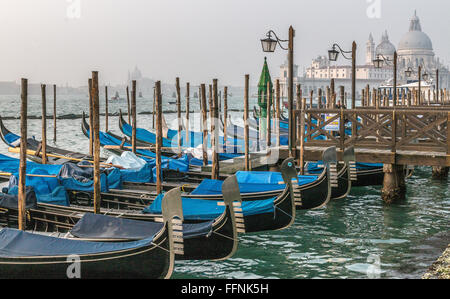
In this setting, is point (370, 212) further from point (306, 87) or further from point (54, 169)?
point (306, 87)

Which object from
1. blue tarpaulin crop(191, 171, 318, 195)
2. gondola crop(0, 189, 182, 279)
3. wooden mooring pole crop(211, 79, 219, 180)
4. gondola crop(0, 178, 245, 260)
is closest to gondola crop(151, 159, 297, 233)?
blue tarpaulin crop(191, 171, 318, 195)

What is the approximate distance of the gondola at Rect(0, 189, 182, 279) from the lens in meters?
4.55

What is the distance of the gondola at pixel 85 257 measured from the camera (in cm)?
455

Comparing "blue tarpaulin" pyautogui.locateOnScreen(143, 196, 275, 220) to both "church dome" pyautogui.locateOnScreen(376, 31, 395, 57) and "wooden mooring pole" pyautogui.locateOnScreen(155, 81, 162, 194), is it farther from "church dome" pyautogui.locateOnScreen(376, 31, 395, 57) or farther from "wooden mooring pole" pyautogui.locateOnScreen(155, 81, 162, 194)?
"church dome" pyautogui.locateOnScreen(376, 31, 395, 57)

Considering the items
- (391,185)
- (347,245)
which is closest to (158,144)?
(347,245)

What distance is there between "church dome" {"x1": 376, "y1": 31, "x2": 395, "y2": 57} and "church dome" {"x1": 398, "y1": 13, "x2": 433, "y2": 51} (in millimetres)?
1820

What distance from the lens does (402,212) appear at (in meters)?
8.24

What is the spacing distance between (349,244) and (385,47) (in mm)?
99338

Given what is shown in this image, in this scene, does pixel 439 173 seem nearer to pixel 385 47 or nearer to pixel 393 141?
pixel 393 141

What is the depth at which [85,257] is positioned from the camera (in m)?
4.57

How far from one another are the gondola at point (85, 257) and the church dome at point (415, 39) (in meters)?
99.7

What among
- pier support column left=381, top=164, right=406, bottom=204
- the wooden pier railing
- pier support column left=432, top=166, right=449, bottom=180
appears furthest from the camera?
pier support column left=432, top=166, right=449, bottom=180
